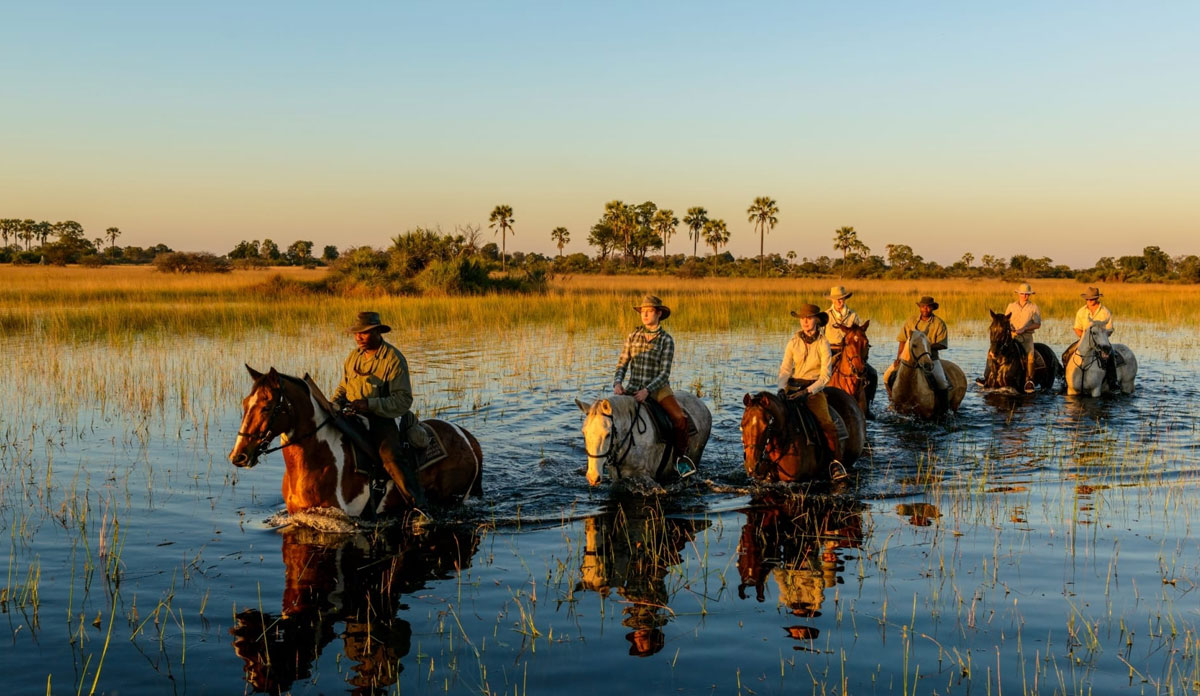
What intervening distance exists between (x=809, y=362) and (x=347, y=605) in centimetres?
595

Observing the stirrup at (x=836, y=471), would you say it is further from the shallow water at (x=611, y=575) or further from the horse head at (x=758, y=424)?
the horse head at (x=758, y=424)

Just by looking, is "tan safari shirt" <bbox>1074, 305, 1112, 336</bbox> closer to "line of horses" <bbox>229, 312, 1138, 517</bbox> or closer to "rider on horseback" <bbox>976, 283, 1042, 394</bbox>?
"rider on horseback" <bbox>976, 283, 1042, 394</bbox>

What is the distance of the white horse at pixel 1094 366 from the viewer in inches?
709

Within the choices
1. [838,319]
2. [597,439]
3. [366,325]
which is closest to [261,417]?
[366,325]

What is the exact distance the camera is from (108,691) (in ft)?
18.0

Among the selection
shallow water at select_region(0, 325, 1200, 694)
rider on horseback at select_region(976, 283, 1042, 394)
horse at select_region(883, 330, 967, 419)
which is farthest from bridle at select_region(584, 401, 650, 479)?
rider on horseback at select_region(976, 283, 1042, 394)

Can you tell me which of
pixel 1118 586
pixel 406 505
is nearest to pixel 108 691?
pixel 406 505

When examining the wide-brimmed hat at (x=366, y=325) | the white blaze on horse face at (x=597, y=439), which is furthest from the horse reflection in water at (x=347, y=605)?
the wide-brimmed hat at (x=366, y=325)

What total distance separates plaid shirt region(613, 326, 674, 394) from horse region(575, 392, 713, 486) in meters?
0.30

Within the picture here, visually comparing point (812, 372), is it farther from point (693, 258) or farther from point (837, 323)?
point (693, 258)

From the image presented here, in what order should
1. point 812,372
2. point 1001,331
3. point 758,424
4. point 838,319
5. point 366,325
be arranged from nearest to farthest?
point 366,325, point 758,424, point 812,372, point 838,319, point 1001,331

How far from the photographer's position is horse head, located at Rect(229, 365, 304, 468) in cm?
740

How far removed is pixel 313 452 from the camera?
8055mm

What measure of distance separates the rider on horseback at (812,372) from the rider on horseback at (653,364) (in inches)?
50.9
